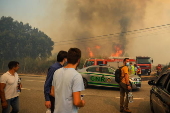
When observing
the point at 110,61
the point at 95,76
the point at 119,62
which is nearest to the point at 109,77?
the point at 95,76

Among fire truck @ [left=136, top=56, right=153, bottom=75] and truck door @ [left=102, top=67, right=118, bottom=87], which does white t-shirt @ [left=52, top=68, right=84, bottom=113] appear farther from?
fire truck @ [left=136, top=56, right=153, bottom=75]

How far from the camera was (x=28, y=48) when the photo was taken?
37.2 meters

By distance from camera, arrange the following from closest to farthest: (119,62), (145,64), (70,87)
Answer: (70,87), (119,62), (145,64)

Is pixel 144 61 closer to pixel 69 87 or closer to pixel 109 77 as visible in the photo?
pixel 109 77

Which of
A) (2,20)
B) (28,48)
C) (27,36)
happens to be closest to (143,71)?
(28,48)

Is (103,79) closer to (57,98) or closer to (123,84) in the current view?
(123,84)

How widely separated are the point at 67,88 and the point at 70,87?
0.14 feet

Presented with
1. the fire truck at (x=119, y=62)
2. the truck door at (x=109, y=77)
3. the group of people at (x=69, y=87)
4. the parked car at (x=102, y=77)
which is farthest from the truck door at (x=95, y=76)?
the fire truck at (x=119, y=62)

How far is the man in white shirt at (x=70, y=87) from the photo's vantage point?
205 centimetres

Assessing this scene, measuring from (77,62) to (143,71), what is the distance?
20.6 meters

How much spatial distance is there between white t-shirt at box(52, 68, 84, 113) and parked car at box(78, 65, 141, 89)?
7512 mm

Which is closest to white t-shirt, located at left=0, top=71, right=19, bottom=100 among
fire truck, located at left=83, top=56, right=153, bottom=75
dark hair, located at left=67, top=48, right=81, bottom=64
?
dark hair, located at left=67, top=48, right=81, bottom=64

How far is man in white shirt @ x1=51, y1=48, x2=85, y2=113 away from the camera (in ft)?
6.72

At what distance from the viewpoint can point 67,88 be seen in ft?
6.89
